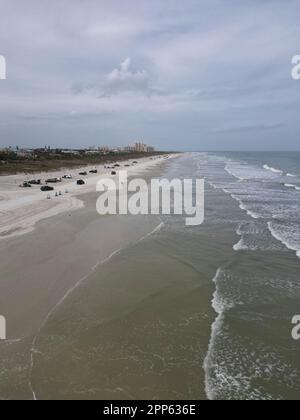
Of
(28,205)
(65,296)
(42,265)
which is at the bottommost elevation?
(65,296)

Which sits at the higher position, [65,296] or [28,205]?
[28,205]

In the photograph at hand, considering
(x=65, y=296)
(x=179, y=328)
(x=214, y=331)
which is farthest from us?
(x=65, y=296)

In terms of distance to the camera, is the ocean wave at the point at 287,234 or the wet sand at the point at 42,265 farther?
the ocean wave at the point at 287,234

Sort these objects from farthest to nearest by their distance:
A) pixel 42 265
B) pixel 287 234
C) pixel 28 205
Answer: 1. pixel 28 205
2. pixel 287 234
3. pixel 42 265

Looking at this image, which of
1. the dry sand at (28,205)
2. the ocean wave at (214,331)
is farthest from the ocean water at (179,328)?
the dry sand at (28,205)

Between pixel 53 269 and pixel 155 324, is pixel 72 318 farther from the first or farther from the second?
pixel 53 269

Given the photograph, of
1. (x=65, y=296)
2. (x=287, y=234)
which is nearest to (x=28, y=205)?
(x=65, y=296)

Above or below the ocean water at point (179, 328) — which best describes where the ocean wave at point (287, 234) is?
above

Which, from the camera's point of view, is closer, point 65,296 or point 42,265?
point 65,296

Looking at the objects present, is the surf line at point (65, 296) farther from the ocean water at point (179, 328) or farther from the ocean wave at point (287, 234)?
the ocean wave at point (287, 234)

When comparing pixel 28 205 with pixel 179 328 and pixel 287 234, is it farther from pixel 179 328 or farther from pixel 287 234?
pixel 179 328
